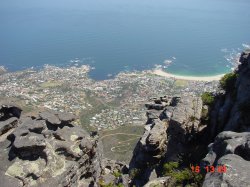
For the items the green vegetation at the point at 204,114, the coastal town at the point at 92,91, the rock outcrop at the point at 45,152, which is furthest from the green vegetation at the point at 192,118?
the coastal town at the point at 92,91

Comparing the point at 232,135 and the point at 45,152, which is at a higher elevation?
the point at 232,135

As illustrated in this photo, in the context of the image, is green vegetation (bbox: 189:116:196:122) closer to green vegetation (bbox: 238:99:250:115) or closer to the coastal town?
green vegetation (bbox: 238:99:250:115)

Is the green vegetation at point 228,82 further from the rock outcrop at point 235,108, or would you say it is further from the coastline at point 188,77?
the coastline at point 188,77

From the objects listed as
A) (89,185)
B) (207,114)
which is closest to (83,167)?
(89,185)

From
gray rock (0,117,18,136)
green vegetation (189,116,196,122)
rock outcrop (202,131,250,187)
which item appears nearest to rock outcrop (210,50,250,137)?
green vegetation (189,116,196,122)

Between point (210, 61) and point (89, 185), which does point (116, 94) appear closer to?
point (210, 61)

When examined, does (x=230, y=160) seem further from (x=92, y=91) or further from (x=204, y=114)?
(x=92, y=91)

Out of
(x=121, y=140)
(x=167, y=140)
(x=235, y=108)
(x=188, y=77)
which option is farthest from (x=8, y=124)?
(x=188, y=77)

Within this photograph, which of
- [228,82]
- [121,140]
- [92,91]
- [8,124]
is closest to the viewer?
[8,124]

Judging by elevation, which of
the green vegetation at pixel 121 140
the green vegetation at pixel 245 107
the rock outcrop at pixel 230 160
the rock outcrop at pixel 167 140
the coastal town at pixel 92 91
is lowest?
the coastal town at pixel 92 91
